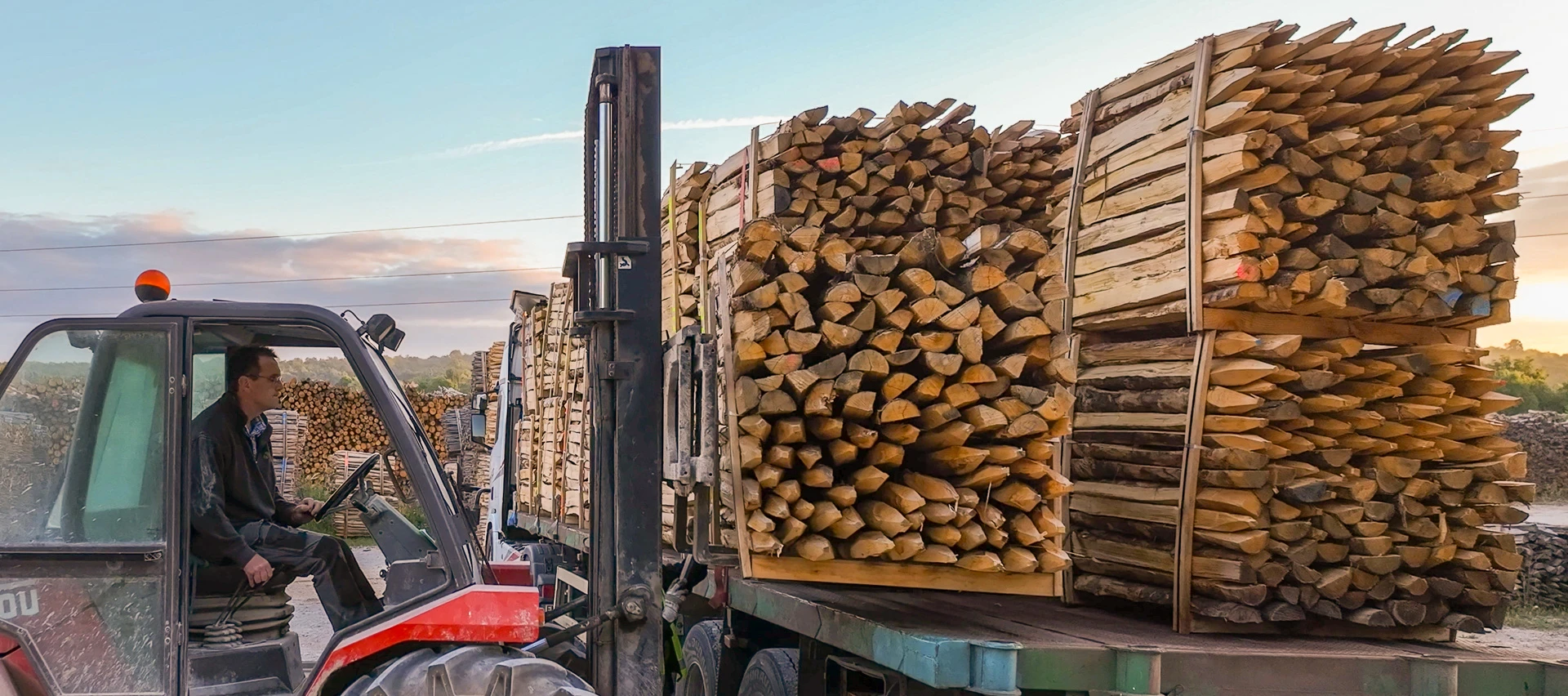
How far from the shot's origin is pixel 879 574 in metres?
4.65

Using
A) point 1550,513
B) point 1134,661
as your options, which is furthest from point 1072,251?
point 1550,513

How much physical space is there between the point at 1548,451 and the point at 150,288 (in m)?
26.3

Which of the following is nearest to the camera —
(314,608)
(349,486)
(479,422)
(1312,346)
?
(314,608)

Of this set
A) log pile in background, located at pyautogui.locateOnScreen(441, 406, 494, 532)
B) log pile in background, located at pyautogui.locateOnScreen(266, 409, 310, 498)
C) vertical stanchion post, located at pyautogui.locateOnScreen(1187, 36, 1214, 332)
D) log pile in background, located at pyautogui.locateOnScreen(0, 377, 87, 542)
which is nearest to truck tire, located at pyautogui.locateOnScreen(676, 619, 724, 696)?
vertical stanchion post, located at pyautogui.locateOnScreen(1187, 36, 1214, 332)

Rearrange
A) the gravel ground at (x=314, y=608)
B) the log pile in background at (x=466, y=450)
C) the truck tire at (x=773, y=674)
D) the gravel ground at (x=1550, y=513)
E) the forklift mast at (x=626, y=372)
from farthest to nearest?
the gravel ground at (x=1550, y=513), the log pile in background at (x=466, y=450), the truck tire at (x=773, y=674), the forklift mast at (x=626, y=372), the gravel ground at (x=314, y=608)

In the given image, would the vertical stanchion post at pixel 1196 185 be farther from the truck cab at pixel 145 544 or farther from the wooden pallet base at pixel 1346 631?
the truck cab at pixel 145 544

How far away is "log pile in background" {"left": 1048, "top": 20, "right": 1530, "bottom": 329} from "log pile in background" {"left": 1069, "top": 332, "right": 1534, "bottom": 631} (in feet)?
0.82

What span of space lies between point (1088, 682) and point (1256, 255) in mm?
2086

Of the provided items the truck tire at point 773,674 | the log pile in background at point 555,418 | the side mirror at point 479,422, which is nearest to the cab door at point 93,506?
the truck tire at point 773,674

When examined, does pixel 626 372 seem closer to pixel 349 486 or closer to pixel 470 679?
pixel 349 486

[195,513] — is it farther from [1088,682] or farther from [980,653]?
[1088,682]

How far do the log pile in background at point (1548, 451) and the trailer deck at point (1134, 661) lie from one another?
22.6m

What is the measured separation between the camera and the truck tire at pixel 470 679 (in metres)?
3.66

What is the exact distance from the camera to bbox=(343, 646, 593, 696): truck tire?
3.66 m
